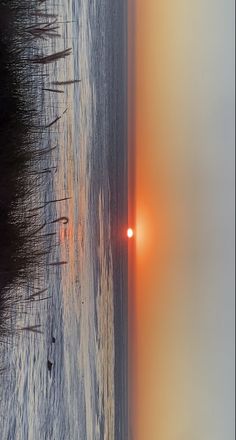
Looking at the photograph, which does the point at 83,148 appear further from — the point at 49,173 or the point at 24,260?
the point at 24,260

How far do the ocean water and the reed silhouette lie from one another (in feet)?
0.11

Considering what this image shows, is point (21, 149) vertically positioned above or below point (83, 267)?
above

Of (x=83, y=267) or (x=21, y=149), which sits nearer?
(x=21, y=149)

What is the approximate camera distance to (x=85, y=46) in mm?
1028

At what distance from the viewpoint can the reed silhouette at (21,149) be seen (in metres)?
0.77

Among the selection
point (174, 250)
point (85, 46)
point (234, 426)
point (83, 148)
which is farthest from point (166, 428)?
point (85, 46)

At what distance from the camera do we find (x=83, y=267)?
1.02m

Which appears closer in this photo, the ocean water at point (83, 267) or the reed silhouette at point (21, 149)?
the reed silhouette at point (21, 149)

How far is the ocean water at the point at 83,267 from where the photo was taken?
2.86ft

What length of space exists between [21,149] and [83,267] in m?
0.30

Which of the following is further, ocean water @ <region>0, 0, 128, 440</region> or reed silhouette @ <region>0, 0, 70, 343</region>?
ocean water @ <region>0, 0, 128, 440</region>

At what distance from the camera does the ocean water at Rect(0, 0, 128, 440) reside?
0.87m

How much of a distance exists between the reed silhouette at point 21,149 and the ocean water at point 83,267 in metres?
0.03

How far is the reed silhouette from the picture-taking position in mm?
771
